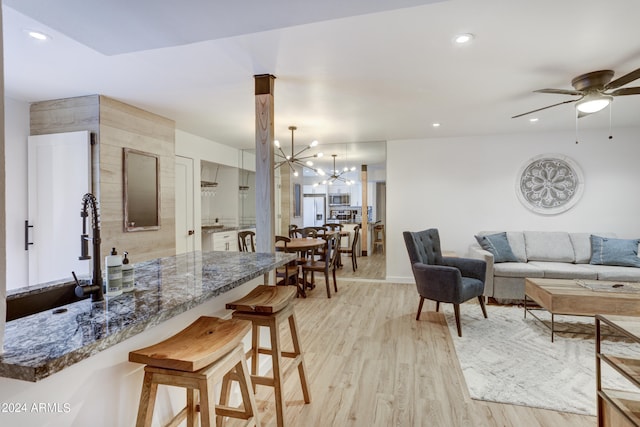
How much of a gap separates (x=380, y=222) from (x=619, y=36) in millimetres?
5371

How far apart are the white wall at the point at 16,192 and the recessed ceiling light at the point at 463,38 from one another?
425cm

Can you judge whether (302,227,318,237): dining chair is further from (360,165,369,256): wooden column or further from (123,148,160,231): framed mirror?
(123,148,160,231): framed mirror

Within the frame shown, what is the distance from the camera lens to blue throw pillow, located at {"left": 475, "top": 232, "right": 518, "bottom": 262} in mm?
4188

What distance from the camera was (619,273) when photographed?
3574 mm

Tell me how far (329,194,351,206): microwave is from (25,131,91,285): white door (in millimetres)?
4079

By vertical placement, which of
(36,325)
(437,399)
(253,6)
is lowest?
(437,399)

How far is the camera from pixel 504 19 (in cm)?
186

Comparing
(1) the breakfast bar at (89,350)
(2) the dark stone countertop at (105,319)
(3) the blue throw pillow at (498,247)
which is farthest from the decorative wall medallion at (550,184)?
(1) the breakfast bar at (89,350)

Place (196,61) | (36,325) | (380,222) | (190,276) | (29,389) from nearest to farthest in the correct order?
1. (29,389)
2. (36,325)
3. (190,276)
4. (196,61)
5. (380,222)

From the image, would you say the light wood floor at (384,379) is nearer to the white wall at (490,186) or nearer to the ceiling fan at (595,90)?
the white wall at (490,186)

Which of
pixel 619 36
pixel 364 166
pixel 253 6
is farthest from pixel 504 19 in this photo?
pixel 364 166

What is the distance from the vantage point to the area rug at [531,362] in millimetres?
2088

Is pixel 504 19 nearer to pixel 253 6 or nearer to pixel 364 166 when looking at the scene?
pixel 253 6

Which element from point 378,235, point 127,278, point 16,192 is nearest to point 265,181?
point 127,278
